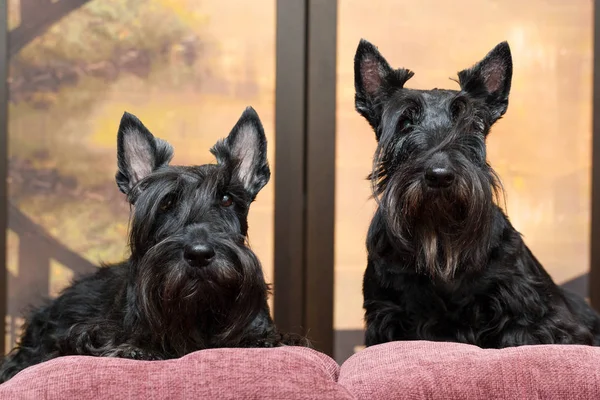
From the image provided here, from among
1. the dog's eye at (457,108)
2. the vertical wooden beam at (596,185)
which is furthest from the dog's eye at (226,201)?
the vertical wooden beam at (596,185)

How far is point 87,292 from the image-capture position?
6.83 feet

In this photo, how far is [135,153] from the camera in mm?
1916

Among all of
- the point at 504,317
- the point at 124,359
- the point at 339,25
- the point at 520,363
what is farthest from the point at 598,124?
the point at 124,359

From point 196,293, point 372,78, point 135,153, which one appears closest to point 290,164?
point 372,78

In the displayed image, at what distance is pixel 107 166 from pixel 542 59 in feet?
6.15

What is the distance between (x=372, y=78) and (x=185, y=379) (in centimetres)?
98

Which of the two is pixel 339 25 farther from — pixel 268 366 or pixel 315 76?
pixel 268 366

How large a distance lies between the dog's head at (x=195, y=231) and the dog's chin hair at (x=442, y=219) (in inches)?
14.3

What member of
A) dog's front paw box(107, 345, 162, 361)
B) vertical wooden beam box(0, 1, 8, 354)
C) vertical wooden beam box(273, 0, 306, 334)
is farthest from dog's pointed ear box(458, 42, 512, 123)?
vertical wooden beam box(0, 1, 8, 354)

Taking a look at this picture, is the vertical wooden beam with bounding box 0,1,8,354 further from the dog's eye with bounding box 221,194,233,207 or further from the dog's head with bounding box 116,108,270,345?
the dog's eye with bounding box 221,194,233,207

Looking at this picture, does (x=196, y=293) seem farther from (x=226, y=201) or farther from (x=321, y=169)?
(x=321, y=169)

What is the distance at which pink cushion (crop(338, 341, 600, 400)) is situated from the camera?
1537mm

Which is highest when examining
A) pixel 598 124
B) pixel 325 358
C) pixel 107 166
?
pixel 598 124

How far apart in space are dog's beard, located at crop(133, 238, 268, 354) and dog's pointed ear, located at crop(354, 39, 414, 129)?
→ 557 millimetres
